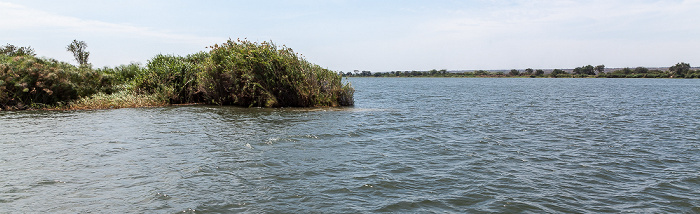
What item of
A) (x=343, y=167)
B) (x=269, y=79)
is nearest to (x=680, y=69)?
(x=269, y=79)

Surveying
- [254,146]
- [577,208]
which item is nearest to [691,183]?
[577,208]

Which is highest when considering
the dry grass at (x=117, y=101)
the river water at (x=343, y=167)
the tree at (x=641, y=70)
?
the tree at (x=641, y=70)

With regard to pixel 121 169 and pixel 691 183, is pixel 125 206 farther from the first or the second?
pixel 691 183

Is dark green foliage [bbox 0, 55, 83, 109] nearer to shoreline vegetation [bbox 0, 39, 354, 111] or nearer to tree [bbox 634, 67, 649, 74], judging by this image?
shoreline vegetation [bbox 0, 39, 354, 111]

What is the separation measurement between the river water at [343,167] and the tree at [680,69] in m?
185

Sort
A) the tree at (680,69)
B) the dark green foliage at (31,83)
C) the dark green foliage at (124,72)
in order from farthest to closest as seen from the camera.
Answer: the tree at (680,69) < the dark green foliage at (124,72) < the dark green foliage at (31,83)

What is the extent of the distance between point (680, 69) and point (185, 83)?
199639 millimetres

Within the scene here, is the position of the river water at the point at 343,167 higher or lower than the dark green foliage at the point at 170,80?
→ lower

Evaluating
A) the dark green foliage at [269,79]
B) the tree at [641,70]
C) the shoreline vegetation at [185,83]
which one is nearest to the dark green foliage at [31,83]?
the shoreline vegetation at [185,83]

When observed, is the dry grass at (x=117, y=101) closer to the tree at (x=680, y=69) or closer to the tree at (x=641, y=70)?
the tree at (x=680, y=69)

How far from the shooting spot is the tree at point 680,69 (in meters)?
171

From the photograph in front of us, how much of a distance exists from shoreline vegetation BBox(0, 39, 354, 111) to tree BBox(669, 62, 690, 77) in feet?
613

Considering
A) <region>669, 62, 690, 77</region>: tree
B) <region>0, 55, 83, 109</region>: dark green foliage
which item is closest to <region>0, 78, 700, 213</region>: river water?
<region>0, 55, 83, 109</region>: dark green foliage

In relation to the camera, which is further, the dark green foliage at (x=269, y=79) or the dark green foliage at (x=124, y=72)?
the dark green foliage at (x=124, y=72)
